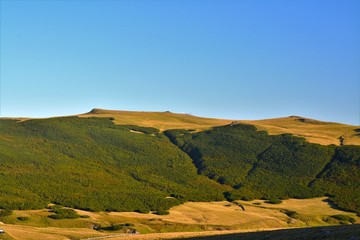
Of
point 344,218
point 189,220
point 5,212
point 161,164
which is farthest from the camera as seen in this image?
point 161,164

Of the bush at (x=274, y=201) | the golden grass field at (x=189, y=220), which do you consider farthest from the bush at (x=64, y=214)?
the bush at (x=274, y=201)

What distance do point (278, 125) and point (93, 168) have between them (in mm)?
70052

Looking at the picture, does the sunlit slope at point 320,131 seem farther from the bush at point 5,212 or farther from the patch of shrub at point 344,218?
the bush at point 5,212

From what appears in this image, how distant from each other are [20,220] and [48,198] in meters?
14.6

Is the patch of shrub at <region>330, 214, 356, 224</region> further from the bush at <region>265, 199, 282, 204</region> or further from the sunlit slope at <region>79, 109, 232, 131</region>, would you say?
the sunlit slope at <region>79, 109, 232, 131</region>

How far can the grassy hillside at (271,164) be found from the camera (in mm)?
98438

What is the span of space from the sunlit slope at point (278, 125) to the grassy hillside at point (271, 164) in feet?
23.6

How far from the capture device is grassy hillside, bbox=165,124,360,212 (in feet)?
323

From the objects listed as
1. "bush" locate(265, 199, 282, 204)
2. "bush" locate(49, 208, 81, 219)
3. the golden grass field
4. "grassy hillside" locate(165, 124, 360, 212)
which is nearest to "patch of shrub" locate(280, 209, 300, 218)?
the golden grass field

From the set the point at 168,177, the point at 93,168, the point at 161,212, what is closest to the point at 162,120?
the point at 168,177

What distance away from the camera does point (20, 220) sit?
227 ft

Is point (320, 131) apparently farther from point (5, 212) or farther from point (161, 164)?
point (5, 212)

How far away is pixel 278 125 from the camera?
157500 mm

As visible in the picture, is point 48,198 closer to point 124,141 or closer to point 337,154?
point 124,141
